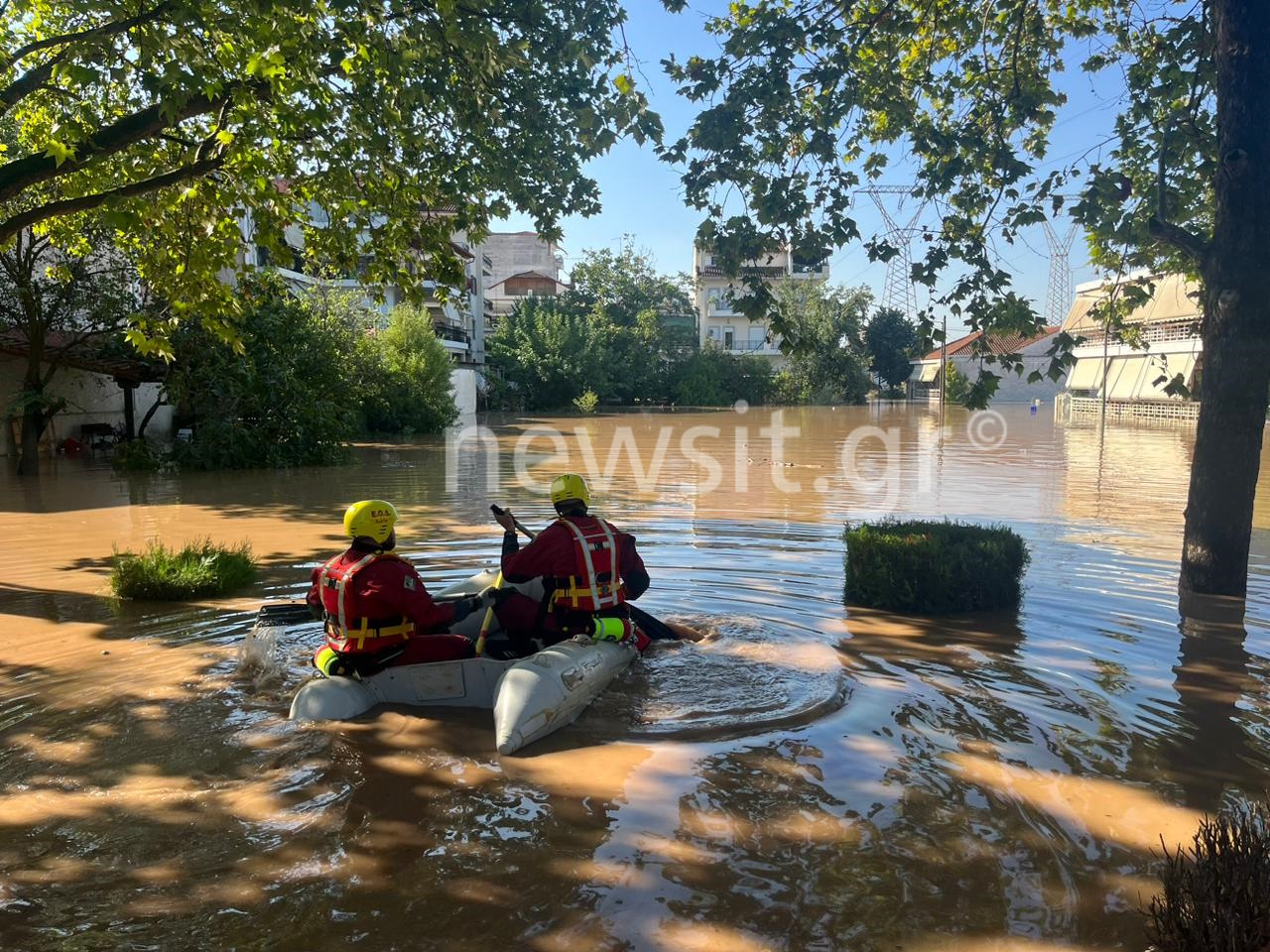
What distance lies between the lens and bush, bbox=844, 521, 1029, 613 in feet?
26.9

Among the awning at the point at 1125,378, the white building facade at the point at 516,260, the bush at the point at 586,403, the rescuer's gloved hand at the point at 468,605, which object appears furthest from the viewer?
the white building facade at the point at 516,260

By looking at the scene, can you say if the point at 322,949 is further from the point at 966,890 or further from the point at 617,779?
the point at 966,890

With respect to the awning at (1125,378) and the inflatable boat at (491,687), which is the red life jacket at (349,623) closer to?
the inflatable boat at (491,687)

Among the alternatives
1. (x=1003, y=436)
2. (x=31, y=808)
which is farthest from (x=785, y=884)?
(x=1003, y=436)

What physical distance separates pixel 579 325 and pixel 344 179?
45.3 metres

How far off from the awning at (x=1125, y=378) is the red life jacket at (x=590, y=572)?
39.3 m

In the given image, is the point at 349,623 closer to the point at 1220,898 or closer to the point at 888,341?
the point at 1220,898

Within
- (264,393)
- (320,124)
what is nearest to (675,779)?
(320,124)

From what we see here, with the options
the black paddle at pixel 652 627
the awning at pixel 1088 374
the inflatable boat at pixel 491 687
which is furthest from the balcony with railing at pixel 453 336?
the inflatable boat at pixel 491 687

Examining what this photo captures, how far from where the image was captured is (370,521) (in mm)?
5598

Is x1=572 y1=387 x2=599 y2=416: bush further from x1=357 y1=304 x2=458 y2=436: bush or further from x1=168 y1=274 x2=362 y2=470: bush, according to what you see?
x1=168 y1=274 x2=362 y2=470: bush

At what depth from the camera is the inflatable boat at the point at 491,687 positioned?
5316 mm

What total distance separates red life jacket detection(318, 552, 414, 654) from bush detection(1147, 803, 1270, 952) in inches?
168

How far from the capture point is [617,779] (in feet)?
15.9
